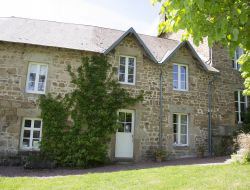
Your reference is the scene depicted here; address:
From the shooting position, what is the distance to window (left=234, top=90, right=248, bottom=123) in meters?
14.7

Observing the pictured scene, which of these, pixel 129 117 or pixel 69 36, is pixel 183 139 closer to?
pixel 129 117

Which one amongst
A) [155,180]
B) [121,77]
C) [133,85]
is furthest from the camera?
[121,77]

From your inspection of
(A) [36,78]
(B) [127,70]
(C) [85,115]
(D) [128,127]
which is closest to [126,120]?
(D) [128,127]

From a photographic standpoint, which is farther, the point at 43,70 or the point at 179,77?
the point at 179,77

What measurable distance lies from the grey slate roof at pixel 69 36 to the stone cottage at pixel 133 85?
0.04 m

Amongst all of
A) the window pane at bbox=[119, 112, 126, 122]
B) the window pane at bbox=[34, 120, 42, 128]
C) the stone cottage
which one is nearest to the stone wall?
the stone cottage

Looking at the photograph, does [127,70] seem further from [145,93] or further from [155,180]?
[155,180]

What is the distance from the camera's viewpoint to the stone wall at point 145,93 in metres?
11.5

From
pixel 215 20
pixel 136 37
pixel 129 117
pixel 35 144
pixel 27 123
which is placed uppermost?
pixel 136 37

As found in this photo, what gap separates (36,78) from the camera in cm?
1205

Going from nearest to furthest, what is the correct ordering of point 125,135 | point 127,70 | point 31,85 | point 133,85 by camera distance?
point 31,85, point 125,135, point 133,85, point 127,70

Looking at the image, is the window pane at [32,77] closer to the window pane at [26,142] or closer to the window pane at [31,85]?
the window pane at [31,85]

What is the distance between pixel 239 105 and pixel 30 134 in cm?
1055

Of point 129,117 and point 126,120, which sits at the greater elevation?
point 129,117
